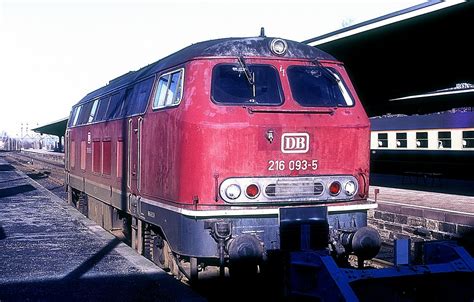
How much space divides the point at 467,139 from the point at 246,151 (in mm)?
18842

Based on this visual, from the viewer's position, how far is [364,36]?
39.7 feet

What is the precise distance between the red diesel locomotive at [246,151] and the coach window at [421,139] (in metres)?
19.6

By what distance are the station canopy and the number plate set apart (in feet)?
16.4

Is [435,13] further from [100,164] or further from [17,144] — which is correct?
[17,144]

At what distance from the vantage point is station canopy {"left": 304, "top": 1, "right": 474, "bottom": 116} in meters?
10.6

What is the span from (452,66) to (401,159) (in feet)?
38.9

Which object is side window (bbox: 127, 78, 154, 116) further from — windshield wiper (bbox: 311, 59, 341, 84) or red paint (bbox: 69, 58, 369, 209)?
windshield wiper (bbox: 311, 59, 341, 84)

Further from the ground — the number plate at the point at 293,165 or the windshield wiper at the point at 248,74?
the windshield wiper at the point at 248,74

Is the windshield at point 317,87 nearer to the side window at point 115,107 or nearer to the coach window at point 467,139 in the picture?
the side window at point 115,107

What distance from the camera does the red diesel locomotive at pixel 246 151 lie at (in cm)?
607

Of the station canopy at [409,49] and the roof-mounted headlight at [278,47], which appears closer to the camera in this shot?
the roof-mounted headlight at [278,47]

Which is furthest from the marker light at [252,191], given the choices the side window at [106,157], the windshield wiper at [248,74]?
the side window at [106,157]

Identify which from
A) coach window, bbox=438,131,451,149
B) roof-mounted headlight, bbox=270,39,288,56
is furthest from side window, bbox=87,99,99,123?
coach window, bbox=438,131,451,149

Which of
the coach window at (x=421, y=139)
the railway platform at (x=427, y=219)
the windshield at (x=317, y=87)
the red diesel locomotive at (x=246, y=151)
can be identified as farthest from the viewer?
the coach window at (x=421, y=139)
